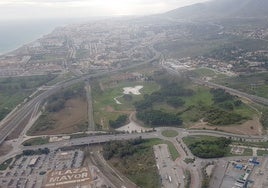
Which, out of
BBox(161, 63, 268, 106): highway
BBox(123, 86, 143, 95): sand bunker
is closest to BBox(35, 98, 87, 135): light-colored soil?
BBox(123, 86, 143, 95): sand bunker

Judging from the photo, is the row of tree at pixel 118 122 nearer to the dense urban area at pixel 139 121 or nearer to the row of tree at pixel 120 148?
the dense urban area at pixel 139 121

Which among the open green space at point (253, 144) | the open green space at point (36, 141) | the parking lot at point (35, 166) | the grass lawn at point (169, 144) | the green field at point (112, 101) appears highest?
the open green space at point (253, 144)

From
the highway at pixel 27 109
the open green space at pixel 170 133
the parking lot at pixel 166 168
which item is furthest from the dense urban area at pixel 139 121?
the open green space at pixel 170 133

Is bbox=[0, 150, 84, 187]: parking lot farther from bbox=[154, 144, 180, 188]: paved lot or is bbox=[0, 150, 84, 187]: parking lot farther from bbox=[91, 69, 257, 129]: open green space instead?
bbox=[91, 69, 257, 129]: open green space

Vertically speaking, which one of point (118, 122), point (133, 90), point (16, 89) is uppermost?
point (118, 122)

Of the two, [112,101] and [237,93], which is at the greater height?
[237,93]

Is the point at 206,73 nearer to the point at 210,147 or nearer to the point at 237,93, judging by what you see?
the point at 237,93

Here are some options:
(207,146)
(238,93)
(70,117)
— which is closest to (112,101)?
(70,117)

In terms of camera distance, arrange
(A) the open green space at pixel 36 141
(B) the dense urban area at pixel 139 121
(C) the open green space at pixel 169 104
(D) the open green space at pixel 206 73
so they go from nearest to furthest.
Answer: (B) the dense urban area at pixel 139 121 → (A) the open green space at pixel 36 141 → (C) the open green space at pixel 169 104 → (D) the open green space at pixel 206 73
